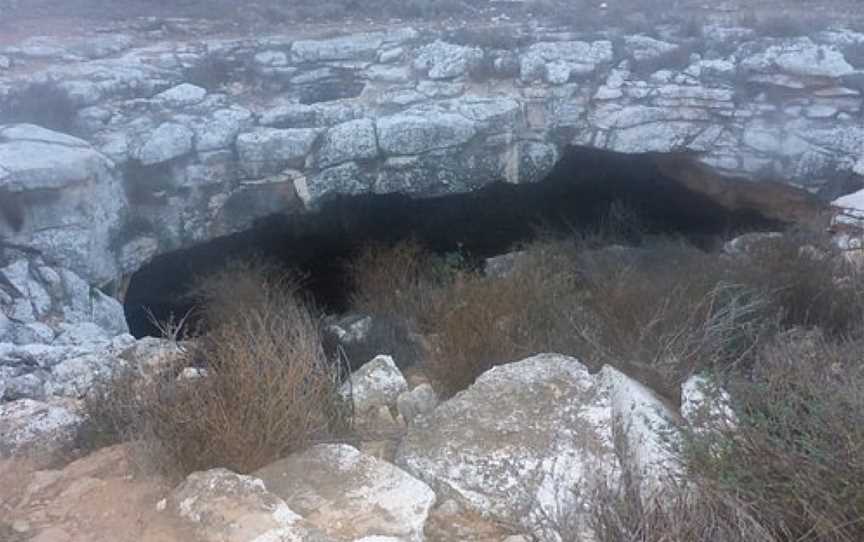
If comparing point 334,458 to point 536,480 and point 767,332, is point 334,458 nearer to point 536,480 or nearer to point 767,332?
point 536,480

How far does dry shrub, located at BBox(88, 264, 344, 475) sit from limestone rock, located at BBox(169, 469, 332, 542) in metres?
0.12

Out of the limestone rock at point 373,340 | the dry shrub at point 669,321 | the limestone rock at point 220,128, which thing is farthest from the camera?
the limestone rock at point 220,128

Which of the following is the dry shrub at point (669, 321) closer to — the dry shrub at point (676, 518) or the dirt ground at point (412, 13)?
the dry shrub at point (676, 518)

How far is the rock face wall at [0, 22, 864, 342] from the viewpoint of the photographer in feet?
23.4

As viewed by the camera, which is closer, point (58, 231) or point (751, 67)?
point (58, 231)

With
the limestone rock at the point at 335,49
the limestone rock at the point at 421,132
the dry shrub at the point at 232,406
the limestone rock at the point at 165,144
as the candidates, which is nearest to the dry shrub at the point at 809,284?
the limestone rock at the point at 421,132

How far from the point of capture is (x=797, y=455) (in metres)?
2.92

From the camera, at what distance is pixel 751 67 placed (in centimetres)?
793

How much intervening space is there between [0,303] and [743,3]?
7.24m

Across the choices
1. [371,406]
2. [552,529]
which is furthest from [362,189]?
[552,529]

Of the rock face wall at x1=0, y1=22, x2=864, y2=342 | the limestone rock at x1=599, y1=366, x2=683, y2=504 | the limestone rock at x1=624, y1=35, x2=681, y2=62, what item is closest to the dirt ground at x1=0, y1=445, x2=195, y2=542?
the limestone rock at x1=599, y1=366, x2=683, y2=504

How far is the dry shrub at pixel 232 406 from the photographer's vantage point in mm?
3629

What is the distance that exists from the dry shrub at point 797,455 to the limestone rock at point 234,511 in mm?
A: 1384

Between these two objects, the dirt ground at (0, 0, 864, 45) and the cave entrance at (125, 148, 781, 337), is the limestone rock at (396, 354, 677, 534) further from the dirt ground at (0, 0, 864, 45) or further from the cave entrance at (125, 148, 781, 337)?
the dirt ground at (0, 0, 864, 45)
